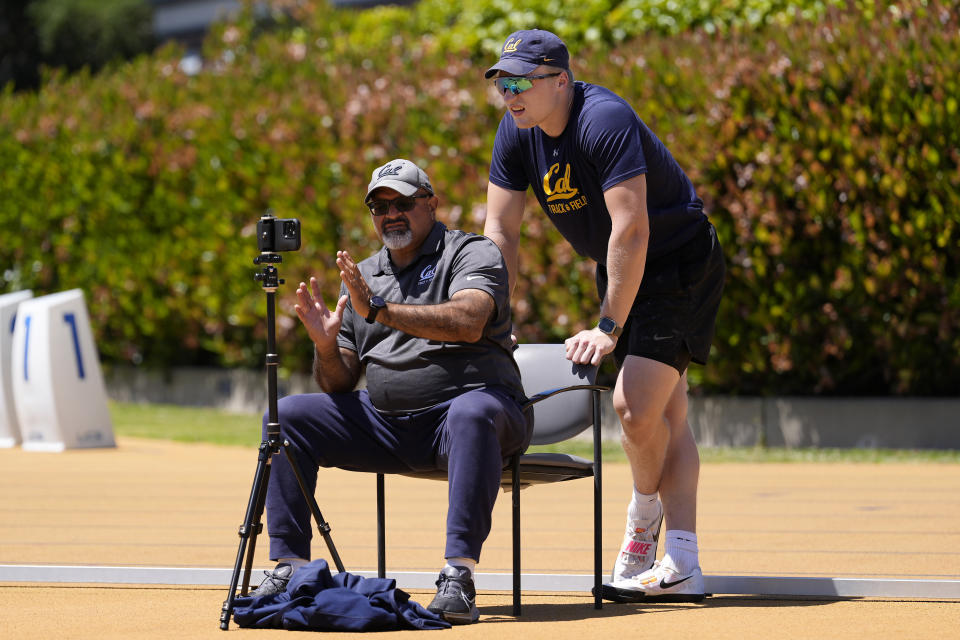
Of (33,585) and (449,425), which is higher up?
(449,425)

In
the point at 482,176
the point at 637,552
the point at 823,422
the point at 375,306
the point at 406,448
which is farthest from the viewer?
the point at 482,176

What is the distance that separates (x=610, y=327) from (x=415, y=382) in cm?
69

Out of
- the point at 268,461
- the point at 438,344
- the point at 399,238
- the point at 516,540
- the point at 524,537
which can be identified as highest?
the point at 399,238

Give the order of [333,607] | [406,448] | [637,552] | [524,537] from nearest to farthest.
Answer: [333,607]
[406,448]
[637,552]
[524,537]

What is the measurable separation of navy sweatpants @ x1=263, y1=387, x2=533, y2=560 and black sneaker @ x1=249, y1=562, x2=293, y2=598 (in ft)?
0.15

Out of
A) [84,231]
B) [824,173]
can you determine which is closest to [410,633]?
[824,173]

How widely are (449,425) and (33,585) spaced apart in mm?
1861

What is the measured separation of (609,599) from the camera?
551 centimetres

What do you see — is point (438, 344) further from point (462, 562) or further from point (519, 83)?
point (519, 83)

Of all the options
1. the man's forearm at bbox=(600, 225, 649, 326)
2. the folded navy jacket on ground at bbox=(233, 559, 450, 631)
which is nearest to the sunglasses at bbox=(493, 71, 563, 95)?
the man's forearm at bbox=(600, 225, 649, 326)

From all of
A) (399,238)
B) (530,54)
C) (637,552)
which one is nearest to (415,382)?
(399,238)

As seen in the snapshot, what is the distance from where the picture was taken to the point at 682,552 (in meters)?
5.45

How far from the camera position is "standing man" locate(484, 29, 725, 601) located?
521 cm

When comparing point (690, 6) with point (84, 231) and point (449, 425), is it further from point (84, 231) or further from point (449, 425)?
point (449, 425)
